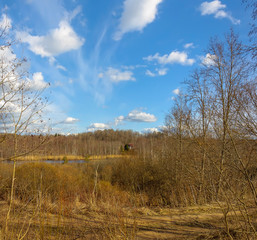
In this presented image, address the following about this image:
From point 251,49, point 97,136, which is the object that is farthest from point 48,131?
point 97,136

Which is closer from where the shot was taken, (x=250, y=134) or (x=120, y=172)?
(x=250, y=134)

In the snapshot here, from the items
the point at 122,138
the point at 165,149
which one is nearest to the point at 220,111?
the point at 165,149

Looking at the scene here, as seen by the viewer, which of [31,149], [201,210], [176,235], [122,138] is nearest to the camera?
[31,149]

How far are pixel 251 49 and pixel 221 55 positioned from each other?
4.26m

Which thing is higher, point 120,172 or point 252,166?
point 252,166

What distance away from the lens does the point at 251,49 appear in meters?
3.88

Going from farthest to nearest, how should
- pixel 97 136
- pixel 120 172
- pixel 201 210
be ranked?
pixel 97 136, pixel 120 172, pixel 201 210

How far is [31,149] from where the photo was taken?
377cm

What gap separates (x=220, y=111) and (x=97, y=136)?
298 feet

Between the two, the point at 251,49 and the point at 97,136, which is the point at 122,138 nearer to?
the point at 97,136

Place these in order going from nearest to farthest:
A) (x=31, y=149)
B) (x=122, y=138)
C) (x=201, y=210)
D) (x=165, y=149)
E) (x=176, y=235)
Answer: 1. (x=31, y=149)
2. (x=176, y=235)
3. (x=201, y=210)
4. (x=165, y=149)
5. (x=122, y=138)

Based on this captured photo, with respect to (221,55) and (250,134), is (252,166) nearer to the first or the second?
(250,134)

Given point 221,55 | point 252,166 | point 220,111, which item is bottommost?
point 252,166

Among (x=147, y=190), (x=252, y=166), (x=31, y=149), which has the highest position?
(x=31, y=149)
